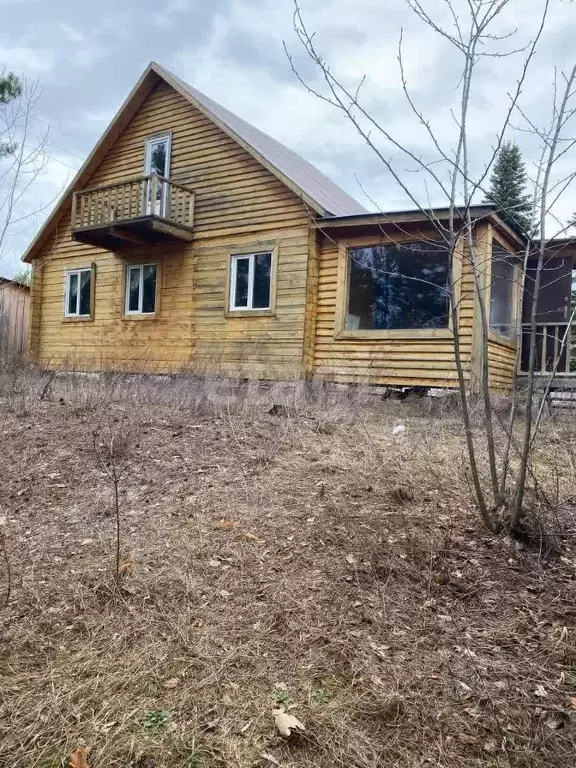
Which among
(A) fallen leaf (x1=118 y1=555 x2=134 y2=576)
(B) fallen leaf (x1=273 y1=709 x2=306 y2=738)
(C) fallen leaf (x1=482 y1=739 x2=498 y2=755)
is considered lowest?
(B) fallen leaf (x1=273 y1=709 x2=306 y2=738)

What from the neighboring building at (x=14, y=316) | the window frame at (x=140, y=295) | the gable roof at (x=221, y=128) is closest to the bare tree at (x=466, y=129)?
the gable roof at (x=221, y=128)

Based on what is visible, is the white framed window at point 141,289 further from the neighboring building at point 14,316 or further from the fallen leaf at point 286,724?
the fallen leaf at point 286,724

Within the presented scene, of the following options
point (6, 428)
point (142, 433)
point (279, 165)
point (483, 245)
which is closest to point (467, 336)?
point (483, 245)

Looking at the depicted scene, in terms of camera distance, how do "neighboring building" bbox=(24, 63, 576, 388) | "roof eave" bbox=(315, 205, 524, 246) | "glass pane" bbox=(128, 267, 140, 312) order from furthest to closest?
"glass pane" bbox=(128, 267, 140, 312) → "neighboring building" bbox=(24, 63, 576, 388) → "roof eave" bbox=(315, 205, 524, 246)

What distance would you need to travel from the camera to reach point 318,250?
11.4 metres

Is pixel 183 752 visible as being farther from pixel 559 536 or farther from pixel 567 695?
pixel 559 536

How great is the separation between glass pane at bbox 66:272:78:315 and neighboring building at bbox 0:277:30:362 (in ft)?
8.38

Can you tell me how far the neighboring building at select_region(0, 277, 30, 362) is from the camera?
57.5 feet

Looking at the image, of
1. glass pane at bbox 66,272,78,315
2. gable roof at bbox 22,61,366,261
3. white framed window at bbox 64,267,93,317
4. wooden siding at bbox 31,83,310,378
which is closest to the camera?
gable roof at bbox 22,61,366,261

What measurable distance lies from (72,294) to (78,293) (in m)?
0.31

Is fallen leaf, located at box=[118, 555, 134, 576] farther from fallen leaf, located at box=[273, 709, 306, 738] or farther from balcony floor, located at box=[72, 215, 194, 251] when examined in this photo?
balcony floor, located at box=[72, 215, 194, 251]

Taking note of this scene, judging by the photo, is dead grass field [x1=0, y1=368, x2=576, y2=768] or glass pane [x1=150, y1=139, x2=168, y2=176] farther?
glass pane [x1=150, y1=139, x2=168, y2=176]

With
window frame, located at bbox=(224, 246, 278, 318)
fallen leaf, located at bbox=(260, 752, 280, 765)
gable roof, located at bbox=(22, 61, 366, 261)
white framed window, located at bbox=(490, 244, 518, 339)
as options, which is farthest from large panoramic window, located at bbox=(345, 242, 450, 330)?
fallen leaf, located at bbox=(260, 752, 280, 765)

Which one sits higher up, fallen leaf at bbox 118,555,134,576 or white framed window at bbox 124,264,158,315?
white framed window at bbox 124,264,158,315
